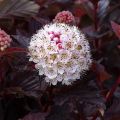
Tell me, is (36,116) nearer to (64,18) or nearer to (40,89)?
(40,89)

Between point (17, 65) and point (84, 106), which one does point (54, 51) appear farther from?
point (84, 106)

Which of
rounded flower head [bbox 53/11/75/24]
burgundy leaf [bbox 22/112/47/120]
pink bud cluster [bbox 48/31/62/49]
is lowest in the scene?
burgundy leaf [bbox 22/112/47/120]

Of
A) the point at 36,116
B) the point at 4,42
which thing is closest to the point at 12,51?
the point at 4,42

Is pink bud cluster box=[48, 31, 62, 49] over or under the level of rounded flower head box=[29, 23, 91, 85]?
over

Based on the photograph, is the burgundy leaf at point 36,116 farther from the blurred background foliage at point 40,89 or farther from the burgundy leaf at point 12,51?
the burgundy leaf at point 12,51

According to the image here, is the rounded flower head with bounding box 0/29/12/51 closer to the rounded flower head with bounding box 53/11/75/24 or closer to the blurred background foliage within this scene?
the blurred background foliage

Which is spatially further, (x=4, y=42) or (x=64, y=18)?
(x=64, y=18)

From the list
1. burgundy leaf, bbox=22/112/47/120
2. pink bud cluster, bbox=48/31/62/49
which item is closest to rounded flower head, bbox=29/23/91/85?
pink bud cluster, bbox=48/31/62/49

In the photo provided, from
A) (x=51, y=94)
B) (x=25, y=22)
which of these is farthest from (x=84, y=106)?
(x=25, y=22)

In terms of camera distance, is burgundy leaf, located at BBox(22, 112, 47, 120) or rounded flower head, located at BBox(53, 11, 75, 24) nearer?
burgundy leaf, located at BBox(22, 112, 47, 120)

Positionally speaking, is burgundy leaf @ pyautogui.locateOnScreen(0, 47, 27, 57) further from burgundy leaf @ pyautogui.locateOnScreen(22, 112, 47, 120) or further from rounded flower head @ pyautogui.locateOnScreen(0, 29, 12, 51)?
burgundy leaf @ pyautogui.locateOnScreen(22, 112, 47, 120)
